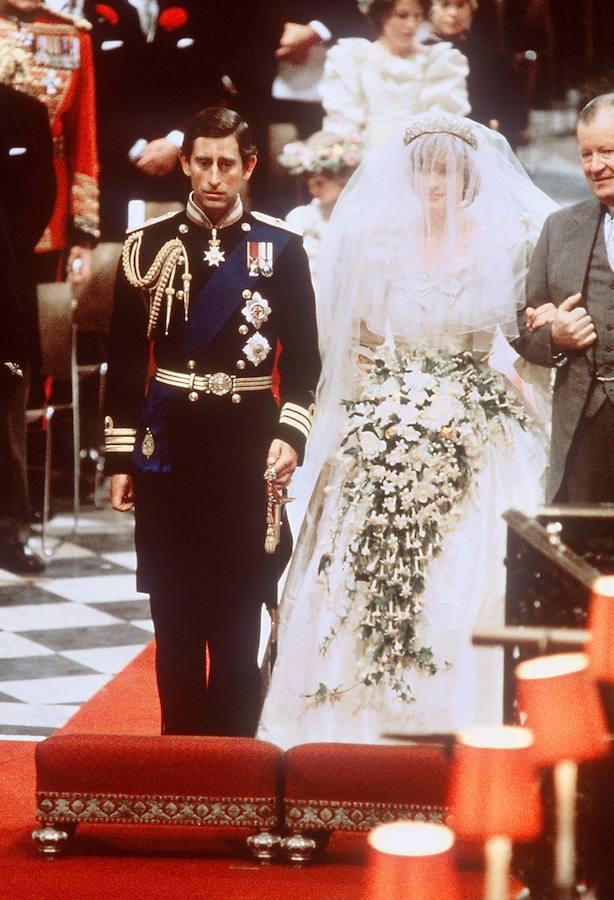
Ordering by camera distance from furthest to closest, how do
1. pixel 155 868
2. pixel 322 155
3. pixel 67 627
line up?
pixel 322 155 → pixel 67 627 → pixel 155 868

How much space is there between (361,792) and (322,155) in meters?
4.40

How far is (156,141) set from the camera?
7.68 metres

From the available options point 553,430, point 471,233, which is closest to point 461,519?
point 553,430

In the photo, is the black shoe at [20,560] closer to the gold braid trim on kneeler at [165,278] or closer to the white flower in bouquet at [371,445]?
the white flower in bouquet at [371,445]

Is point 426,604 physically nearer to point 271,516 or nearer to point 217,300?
point 271,516

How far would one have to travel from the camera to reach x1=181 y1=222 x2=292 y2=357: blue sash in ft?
12.1

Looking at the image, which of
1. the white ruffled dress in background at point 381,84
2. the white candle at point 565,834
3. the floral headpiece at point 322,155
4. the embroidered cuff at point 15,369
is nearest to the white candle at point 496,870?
the white candle at point 565,834

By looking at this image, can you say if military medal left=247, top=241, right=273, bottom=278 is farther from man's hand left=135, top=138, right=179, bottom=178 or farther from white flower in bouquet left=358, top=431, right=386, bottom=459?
man's hand left=135, top=138, right=179, bottom=178

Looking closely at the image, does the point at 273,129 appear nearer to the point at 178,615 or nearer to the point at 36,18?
the point at 36,18

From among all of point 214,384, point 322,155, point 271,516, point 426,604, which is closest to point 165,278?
point 214,384

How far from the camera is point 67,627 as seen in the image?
19.5 ft

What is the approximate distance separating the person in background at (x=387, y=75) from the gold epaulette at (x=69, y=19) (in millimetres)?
1075

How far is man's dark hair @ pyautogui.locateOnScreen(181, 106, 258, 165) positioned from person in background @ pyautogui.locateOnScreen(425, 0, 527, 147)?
4.15 m

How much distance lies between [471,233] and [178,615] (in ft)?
4.00
